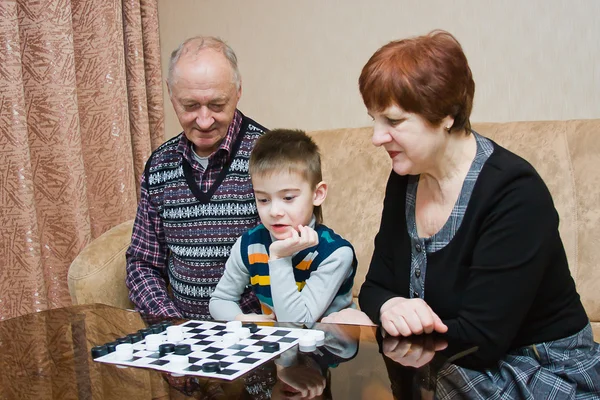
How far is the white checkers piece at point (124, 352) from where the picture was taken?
1.33m

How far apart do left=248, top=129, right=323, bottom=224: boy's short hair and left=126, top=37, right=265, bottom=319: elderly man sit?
28 cm

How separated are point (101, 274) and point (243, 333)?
3.16ft

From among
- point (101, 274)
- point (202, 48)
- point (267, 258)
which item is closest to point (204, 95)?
point (202, 48)

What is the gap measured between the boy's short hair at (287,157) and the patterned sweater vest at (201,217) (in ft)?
0.91

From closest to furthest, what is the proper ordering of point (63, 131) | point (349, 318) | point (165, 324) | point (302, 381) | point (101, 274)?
1. point (302, 381)
2. point (165, 324)
3. point (349, 318)
4. point (101, 274)
5. point (63, 131)

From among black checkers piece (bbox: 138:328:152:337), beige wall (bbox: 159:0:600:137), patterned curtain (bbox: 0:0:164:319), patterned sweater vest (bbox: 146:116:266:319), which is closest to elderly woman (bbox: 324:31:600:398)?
black checkers piece (bbox: 138:328:152:337)

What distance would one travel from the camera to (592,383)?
4.50ft

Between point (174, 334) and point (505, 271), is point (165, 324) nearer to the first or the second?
point (174, 334)

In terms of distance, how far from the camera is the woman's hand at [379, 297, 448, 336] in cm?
136

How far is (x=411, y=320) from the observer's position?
137 centimetres

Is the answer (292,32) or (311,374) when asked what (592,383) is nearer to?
(311,374)

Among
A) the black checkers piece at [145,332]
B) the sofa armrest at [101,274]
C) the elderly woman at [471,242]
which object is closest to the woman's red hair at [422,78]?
the elderly woman at [471,242]

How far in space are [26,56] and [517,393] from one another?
2.20 metres

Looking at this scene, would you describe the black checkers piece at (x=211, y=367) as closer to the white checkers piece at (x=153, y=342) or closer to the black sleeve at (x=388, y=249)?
the white checkers piece at (x=153, y=342)
